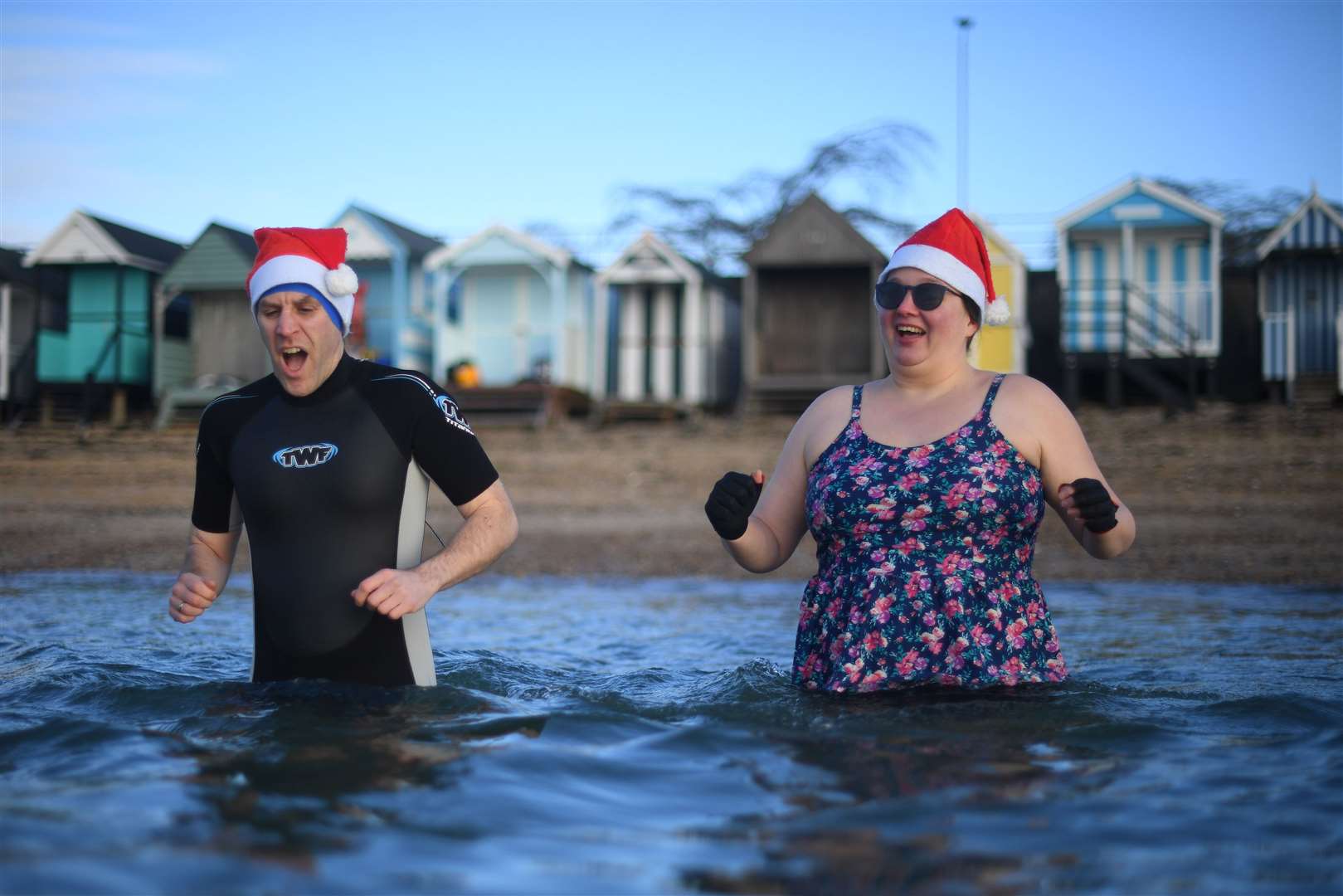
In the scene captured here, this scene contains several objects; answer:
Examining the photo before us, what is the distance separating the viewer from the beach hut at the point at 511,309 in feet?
76.2

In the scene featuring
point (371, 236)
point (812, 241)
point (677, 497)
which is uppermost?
point (371, 236)

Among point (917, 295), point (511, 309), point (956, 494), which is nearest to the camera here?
point (956, 494)

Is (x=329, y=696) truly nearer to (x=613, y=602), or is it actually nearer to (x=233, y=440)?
(x=233, y=440)

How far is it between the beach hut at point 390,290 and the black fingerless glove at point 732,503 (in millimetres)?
20507

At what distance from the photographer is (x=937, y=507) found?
3.75 m

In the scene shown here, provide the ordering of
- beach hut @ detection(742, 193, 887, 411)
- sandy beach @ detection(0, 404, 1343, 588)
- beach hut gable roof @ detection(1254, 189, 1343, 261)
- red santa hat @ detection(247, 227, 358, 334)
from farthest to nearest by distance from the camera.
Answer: beach hut gable roof @ detection(1254, 189, 1343, 261) < beach hut @ detection(742, 193, 887, 411) < sandy beach @ detection(0, 404, 1343, 588) < red santa hat @ detection(247, 227, 358, 334)

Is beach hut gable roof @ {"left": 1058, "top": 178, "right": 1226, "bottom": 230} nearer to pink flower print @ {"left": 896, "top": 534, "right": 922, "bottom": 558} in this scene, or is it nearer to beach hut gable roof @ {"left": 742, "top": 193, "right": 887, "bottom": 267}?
beach hut gable roof @ {"left": 742, "top": 193, "right": 887, "bottom": 267}

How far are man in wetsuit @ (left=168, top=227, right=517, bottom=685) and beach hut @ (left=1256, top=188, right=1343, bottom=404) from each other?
64.6 ft

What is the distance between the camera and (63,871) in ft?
8.17

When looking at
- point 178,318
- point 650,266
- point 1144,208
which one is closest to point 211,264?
point 178,318

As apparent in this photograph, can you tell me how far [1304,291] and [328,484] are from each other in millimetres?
21867

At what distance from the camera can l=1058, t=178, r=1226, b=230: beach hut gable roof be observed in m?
21.2

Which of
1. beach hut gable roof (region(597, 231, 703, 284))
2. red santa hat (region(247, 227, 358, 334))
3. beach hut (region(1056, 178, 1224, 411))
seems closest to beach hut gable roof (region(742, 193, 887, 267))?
beach hut gable roof (region(597, 231, 703, 284))

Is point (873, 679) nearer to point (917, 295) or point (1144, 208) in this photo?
point (917, 295)
